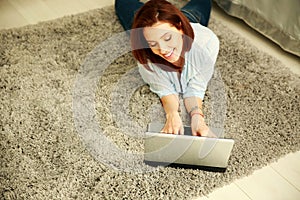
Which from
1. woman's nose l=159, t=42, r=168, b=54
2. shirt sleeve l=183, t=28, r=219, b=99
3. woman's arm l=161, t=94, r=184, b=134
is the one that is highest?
woman's nose l=159, t=42, r=168, b=54

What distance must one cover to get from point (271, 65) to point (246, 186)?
610 mm

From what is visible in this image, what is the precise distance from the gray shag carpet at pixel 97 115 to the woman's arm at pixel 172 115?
0.04 m

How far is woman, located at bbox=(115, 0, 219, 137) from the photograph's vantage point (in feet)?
4.12

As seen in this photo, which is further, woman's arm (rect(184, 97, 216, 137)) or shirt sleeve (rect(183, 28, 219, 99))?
shirt sleeve (rect(183, 28, 219, 99))

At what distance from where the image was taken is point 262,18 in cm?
175

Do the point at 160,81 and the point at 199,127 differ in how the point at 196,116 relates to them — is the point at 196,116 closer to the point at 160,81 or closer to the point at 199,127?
the point at 199,127

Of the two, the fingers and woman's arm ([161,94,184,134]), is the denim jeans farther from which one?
the fingers

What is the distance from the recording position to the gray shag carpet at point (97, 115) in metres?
1.20

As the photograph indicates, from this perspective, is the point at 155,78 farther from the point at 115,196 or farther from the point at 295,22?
the point at 295,22

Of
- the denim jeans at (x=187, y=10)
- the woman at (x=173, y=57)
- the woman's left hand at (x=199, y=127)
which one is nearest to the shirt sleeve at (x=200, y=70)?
the woman at (x=173, y=57)

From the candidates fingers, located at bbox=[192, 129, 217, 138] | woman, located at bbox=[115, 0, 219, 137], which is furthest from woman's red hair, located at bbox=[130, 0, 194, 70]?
fingers, located at bbox=[192, 129, 217, 138]

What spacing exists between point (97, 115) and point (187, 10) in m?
0.57

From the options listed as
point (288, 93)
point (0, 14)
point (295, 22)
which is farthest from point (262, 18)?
point (0, 14)

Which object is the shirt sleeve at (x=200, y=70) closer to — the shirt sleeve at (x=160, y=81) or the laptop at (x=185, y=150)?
the shirt sleeve at (x=160, y=81)
